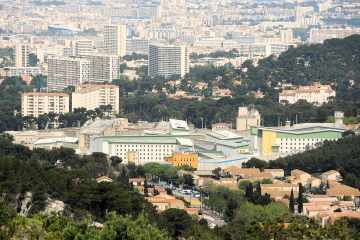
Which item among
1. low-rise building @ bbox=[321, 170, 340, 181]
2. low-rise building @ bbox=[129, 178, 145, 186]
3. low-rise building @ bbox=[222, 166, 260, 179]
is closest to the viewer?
low-rise building @ bbox=[129, 178, 145, 186]

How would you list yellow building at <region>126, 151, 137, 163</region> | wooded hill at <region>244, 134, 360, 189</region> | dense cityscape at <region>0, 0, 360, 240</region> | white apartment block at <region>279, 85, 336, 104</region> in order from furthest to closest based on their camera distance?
white apartment block at <region>279, 85, 336, 104</region> < yellow building at <region>126, 151, 137, 163</region> < wooded hill at <region>244, 134, 360, 189</region> < dense cityscape at <region>0, 0, 360, 240</region>

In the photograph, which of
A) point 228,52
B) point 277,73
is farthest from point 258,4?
point 277,73

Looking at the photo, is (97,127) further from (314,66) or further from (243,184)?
(314,66)

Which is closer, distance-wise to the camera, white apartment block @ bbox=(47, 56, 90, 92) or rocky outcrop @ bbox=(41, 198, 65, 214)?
rocky outcrop @ bbox=(41, 198, 65, 214)

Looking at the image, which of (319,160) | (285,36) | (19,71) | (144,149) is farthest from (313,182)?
(285,36)

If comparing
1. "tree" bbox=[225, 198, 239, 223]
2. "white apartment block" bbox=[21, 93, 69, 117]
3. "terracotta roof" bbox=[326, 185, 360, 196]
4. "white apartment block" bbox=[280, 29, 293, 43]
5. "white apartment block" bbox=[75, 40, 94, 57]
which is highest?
"white apartment block" bbox=[280, 29, 293, 43]

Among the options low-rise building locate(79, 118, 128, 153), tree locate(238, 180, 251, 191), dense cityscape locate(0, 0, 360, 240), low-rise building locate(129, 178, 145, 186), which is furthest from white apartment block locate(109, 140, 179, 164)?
tree locate(238, 180, 251, 191)

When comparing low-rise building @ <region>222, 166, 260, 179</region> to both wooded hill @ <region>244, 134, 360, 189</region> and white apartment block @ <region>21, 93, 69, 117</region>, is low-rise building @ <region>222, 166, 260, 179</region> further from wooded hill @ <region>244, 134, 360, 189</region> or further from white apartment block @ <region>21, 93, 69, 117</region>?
white apartment block @ <region>21, 93, 69, 117</region>
